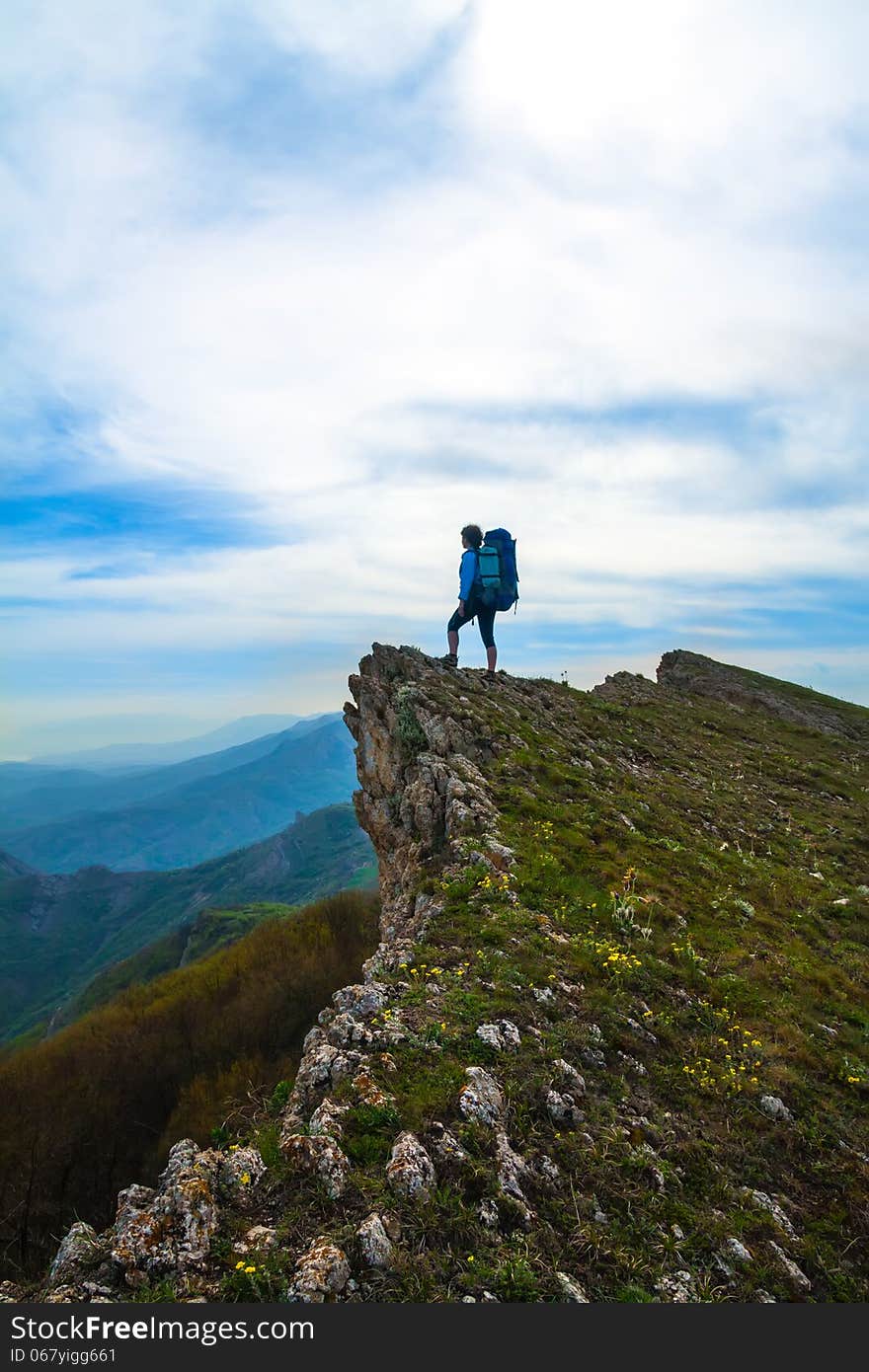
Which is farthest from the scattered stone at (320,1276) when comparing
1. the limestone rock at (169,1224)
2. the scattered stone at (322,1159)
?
the limestone rock at (169,1224)

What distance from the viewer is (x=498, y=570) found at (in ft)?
72.2

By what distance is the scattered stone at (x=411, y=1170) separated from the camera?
19.5 ft

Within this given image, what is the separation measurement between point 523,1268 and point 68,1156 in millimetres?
35463

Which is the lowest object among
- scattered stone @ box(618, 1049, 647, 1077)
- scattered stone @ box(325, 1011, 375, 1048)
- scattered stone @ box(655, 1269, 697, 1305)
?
scattered stone @ box(655, 1269, 697, 1305)

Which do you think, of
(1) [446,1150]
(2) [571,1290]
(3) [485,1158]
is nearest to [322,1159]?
(1) [446,1150]

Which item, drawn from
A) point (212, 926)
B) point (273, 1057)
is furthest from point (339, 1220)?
point (212, 926)

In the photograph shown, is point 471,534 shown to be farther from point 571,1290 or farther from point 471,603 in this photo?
point 571,1290

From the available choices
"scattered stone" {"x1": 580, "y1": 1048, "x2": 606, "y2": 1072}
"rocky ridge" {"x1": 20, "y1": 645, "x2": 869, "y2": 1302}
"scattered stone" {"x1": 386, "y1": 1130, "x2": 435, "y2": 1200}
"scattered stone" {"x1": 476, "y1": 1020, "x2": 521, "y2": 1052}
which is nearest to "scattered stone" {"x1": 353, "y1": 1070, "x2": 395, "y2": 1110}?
"rocky ridge" {"x1": 20, "y1": 645, "x2": 869, "y2": 1302}

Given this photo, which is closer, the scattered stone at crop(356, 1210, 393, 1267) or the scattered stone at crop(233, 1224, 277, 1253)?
the scattered stone at crop(356, 1210, 393, 1267)

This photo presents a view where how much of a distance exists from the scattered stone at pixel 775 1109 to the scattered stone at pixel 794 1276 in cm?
204

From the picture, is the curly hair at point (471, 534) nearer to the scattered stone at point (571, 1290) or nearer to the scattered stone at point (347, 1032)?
the scattered stone at point (347, 1032)

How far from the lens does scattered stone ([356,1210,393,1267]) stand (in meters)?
5.22

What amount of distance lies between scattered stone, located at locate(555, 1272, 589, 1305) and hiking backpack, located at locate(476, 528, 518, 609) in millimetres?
18807

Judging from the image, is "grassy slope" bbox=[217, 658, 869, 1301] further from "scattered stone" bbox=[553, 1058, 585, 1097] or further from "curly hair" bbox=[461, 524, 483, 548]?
"curly hair" bbox=[461, 524, 483, 548]
